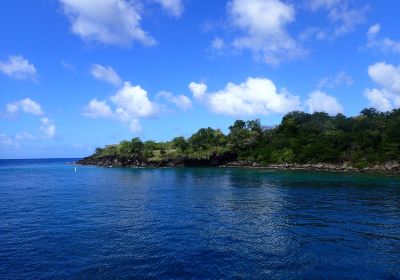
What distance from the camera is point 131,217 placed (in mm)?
40156

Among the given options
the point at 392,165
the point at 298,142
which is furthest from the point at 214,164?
A: the point at 392,165

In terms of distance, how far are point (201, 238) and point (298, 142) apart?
123 meters

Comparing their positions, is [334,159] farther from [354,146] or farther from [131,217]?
[131,217]

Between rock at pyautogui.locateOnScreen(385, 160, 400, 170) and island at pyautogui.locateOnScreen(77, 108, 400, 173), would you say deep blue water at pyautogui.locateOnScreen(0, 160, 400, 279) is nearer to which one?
rock at pyautogui.locateOnScreen(385, 160, 400, 170)

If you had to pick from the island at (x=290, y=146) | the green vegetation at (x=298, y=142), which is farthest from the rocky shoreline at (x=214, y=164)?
the green vegetation at (x=298, y=142)

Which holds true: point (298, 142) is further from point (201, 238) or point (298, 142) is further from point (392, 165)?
point (201, 238)

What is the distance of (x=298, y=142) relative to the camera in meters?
146

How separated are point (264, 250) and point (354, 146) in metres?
113

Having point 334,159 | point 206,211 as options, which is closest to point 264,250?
point 206,211

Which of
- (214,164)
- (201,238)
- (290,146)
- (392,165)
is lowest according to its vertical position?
(201,238)

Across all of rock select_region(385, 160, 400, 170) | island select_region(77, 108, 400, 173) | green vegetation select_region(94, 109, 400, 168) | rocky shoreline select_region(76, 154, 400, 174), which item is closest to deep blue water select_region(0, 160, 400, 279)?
rock select_region(385, 160, 400, 170)

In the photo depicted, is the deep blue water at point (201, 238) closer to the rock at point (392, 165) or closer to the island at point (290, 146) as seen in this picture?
the rock at point (392, 165)

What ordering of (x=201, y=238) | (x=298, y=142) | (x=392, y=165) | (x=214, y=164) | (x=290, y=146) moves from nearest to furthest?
1. (x=201, y=238)
2. (x=392, y=165)
3. (x=298, y=142)
4. (x=290, y=146)
5. (x=214, y=164)

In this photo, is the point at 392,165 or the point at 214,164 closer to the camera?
the point at 392,165
